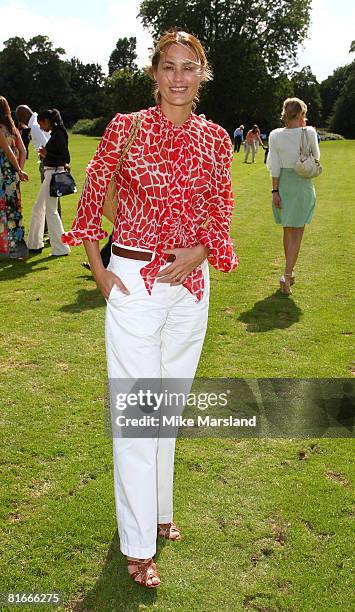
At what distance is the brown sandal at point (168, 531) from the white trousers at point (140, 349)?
0.42 metres

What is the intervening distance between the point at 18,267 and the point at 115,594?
22.9 feet

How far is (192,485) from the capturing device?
13.6ft

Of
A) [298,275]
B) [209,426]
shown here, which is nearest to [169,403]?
[209,426]

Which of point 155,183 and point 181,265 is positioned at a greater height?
point 155,183

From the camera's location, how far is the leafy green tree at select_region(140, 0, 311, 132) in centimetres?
6450

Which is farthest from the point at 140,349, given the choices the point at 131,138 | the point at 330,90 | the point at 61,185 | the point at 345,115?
the point at 330,90

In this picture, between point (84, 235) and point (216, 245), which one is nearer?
point (84, 235)

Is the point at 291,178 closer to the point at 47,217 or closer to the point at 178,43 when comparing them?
the point at 47,217

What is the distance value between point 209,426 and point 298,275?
5105 millimetres

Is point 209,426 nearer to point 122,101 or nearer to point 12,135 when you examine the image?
point 12,135

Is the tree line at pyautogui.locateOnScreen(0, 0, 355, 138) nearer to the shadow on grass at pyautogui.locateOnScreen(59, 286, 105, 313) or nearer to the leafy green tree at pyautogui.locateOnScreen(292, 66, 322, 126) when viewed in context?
the leafy green tree at pyautogui.locateOnScreen(292, 66, 322, 126)

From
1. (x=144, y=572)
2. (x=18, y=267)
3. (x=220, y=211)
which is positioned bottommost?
(x=18, y=267)

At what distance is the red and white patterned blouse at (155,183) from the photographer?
3.04 metres

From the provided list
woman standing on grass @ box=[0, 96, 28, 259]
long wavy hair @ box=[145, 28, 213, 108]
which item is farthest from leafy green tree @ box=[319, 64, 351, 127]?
long wavy hair @ box=[145, 28, 213, 108]
